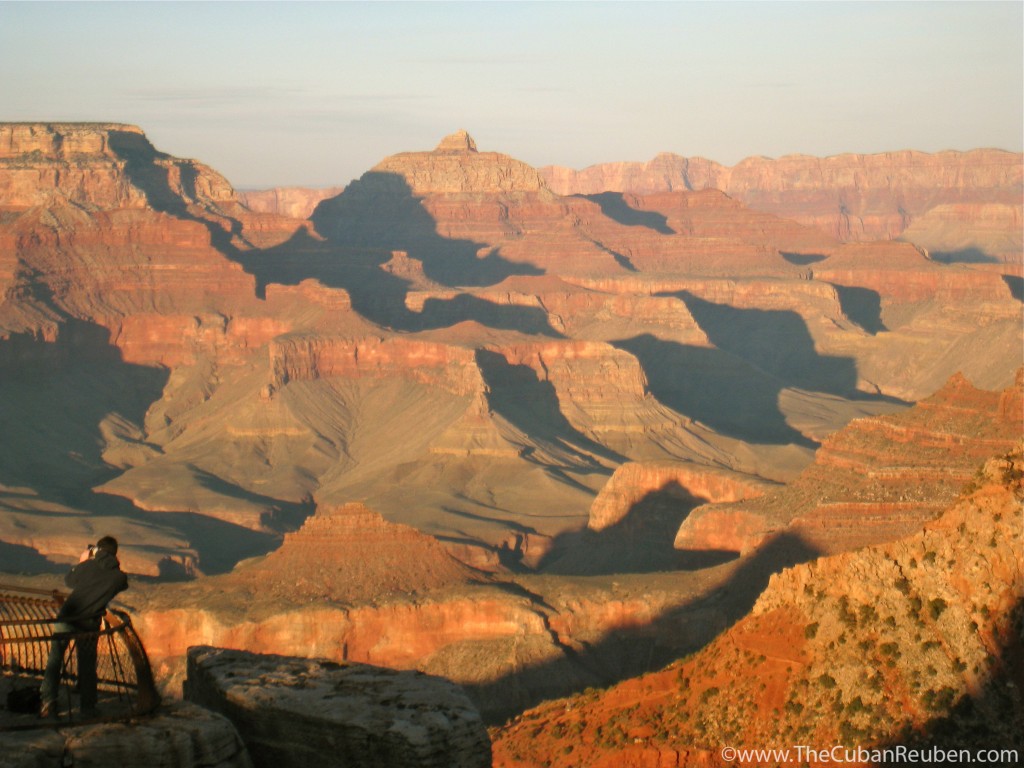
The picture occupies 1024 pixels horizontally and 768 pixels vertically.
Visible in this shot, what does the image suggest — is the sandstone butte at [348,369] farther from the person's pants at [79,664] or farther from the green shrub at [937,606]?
the person's pants at [79,664]

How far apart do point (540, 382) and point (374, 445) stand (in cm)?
1448

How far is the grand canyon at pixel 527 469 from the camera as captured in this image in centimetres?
2648

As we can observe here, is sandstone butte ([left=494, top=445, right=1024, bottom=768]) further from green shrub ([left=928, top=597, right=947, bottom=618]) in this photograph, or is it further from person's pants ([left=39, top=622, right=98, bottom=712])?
person's pants ([left=39, top=622, right=98, bottom=712])

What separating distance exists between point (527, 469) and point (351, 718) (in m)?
89.4

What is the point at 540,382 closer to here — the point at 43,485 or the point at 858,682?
the point at 43,485

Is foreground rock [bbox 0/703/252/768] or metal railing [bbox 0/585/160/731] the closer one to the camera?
foreground rock [bbox 0/703/252/768]

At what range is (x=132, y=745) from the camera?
1487 cm

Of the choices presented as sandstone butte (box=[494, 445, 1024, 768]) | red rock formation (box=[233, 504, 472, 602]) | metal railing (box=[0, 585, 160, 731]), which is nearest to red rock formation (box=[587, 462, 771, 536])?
red rock formation (box=[233, 504, 472, 602])

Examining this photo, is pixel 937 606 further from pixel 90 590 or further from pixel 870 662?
pixel 90 590

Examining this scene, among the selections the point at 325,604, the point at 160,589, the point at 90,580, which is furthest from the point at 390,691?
the point at 160,589

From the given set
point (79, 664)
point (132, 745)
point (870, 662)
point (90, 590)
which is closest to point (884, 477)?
point (870, 662)

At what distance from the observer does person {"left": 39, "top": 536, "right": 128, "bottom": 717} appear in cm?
1609

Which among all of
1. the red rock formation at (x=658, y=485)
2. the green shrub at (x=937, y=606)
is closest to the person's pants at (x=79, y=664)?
the green shrub at (x=937, y=606)

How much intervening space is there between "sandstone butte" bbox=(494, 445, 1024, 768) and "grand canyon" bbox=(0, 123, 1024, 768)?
56 millimetres
